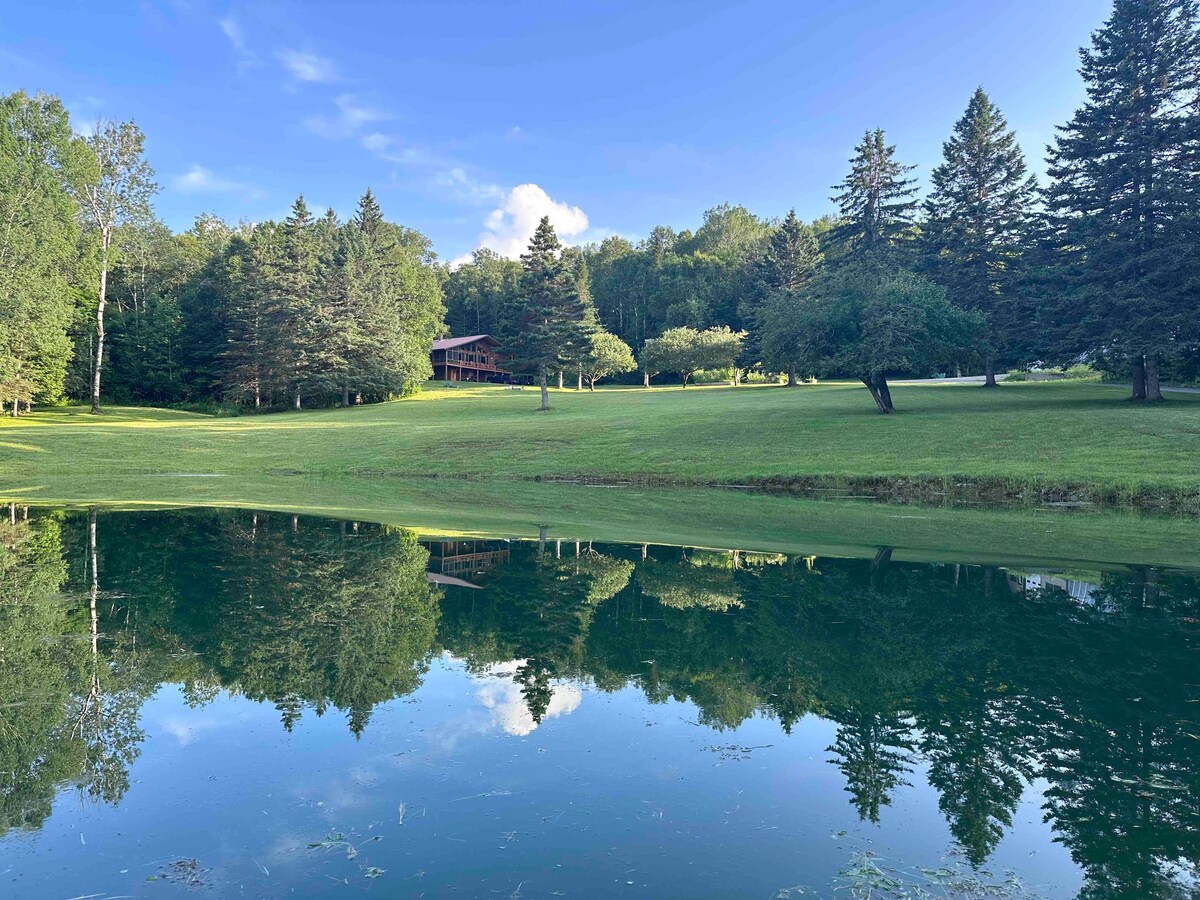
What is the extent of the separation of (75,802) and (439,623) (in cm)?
460

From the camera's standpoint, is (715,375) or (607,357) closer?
(607,357)

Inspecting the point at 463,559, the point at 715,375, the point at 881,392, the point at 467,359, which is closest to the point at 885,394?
the point at 881,392

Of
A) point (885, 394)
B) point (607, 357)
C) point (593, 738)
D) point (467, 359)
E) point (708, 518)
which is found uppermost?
point (467, 359)

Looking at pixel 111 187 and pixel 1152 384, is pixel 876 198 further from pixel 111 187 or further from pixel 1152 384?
pixel 111 187

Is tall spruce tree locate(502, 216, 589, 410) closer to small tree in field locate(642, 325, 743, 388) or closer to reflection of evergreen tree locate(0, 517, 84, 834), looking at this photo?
small tree in field locate(642, 325, 743, 388)

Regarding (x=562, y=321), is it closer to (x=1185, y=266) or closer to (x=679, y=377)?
(x=1185, y=266)

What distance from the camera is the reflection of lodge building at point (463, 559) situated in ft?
38.3

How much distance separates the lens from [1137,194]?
3575cm

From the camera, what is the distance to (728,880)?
4078 millimetres

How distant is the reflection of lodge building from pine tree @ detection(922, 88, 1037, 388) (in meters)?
42.0

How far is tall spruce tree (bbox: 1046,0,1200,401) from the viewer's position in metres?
33.7

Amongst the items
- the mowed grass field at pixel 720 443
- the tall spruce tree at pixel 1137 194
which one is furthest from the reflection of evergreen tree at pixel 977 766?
the tall spruce tree at pixel 1137 194

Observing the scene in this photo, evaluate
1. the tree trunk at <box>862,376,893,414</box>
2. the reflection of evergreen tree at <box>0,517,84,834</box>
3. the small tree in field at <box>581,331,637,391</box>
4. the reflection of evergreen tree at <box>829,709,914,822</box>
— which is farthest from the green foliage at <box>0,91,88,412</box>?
the reflection of evergreen tree at <box>829,709,914,822</box>

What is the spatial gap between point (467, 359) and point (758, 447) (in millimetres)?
68889
